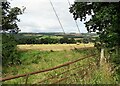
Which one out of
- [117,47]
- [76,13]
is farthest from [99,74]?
[76,13]

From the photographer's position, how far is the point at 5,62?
31516mm

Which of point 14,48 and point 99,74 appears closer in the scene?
point 99,74

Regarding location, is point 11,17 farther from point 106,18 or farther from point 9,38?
point 106,18

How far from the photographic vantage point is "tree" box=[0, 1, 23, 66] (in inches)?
1275

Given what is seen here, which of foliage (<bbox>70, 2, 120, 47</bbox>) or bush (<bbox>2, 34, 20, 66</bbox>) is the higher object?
foliage (<bbox>70, 2, 120, 47</bbox>)

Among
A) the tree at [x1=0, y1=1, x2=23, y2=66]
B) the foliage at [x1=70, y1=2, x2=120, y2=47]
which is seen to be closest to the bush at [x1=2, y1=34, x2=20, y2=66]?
the tree at [x1=0, y1=1, x2=23, y2=66]

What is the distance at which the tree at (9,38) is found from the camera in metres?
32.4

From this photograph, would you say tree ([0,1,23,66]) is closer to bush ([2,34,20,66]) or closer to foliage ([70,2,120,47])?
bush ([2,34,20,66])

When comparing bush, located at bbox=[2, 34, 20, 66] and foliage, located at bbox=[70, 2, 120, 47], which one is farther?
bush, located at bbox=[2, 34, 20, 66]

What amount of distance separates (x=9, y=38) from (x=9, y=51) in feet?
9.70

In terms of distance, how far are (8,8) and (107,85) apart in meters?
36.3

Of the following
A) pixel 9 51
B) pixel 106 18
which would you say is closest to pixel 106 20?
pixel 106 18

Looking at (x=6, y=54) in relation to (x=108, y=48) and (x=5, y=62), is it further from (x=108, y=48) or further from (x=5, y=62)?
(x=108, y=48)

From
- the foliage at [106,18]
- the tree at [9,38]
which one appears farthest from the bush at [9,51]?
the foliage at [106,18]
